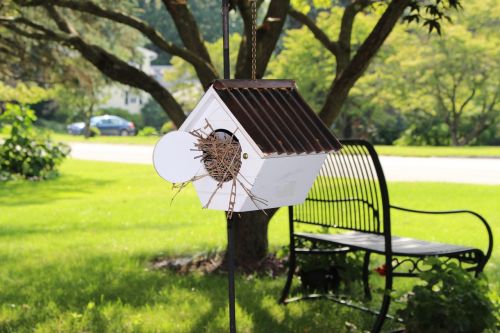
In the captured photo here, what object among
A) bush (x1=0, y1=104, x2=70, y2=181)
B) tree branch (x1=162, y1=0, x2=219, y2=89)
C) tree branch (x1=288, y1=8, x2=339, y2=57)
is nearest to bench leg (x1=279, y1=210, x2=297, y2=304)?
tree branch (x1=162, y1=0, x2=219, y2=89)

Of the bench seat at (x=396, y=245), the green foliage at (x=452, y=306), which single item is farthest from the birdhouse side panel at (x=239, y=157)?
the bench seat at (x=396, y=245)

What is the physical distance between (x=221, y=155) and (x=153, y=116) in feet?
173

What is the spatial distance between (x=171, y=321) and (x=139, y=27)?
9.79 feet

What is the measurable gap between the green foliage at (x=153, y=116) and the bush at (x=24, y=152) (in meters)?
36.5

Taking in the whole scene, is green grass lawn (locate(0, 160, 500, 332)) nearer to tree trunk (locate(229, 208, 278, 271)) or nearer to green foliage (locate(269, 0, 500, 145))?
tree trunk (locate(229, 208, 278, 271))

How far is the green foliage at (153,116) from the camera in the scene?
55.7 meters

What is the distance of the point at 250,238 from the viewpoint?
722cm

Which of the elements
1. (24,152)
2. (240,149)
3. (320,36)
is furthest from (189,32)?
(24,152)

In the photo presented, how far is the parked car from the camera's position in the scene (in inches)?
1972

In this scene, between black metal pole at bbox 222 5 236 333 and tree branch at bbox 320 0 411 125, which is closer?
black metal pole at bbox 222 5 236 333

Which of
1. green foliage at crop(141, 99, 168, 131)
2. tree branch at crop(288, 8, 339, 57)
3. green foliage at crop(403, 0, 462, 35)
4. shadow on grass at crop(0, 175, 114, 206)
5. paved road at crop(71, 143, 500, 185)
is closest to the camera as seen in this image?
green foliage at crop(403, 0, 462, 35)

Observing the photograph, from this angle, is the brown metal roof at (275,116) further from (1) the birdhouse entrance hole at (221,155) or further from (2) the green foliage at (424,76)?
(2) the green foliage at (424,76)

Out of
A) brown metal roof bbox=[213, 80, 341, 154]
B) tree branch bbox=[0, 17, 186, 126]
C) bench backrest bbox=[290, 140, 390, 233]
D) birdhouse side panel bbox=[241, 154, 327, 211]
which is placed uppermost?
tree branch bbox=[0, 17, 186, 126]

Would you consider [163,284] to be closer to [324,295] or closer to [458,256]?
[324,295]
